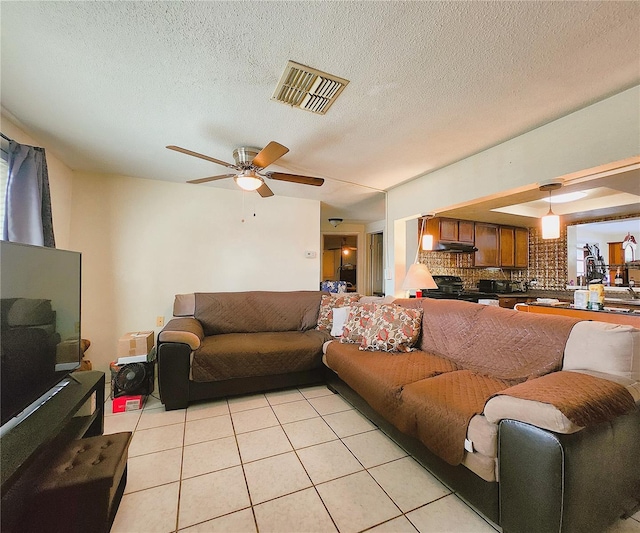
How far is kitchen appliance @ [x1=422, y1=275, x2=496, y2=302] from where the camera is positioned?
418cm

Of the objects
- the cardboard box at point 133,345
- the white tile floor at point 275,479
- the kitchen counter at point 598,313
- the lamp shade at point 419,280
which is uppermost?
the lamp shade at point 419,280

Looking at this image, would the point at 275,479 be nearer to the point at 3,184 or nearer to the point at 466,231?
the point at 3,184

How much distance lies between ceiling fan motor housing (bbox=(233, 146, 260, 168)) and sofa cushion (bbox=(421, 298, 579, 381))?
7.03 ft

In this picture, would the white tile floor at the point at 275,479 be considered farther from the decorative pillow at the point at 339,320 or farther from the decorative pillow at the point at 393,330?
the decorative pillow at the point at 339,320

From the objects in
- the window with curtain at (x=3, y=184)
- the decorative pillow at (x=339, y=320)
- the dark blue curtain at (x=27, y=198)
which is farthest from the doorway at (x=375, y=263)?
the window with curtain at (x=3, y=184)

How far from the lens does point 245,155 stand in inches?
98.7

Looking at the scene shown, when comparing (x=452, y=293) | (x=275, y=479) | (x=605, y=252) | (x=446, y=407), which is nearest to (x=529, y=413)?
(x=446, y=407)

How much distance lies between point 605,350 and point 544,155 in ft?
4.87

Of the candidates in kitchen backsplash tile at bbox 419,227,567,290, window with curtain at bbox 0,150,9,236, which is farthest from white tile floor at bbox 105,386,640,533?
kitchen backsplash tile at bbox 419,227,567,290

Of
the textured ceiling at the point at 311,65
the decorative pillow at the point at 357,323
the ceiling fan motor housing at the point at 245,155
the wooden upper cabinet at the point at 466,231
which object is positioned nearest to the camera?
the textured ceiling at the point at 311,65

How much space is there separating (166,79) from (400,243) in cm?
305

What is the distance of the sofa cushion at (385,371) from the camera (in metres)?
1.72

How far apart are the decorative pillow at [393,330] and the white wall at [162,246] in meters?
1.87

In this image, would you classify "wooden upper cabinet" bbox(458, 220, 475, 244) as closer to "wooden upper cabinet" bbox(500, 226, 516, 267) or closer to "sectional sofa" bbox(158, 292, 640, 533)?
"wooden upper cabinet" bbox(500, 226, 516, 267)
